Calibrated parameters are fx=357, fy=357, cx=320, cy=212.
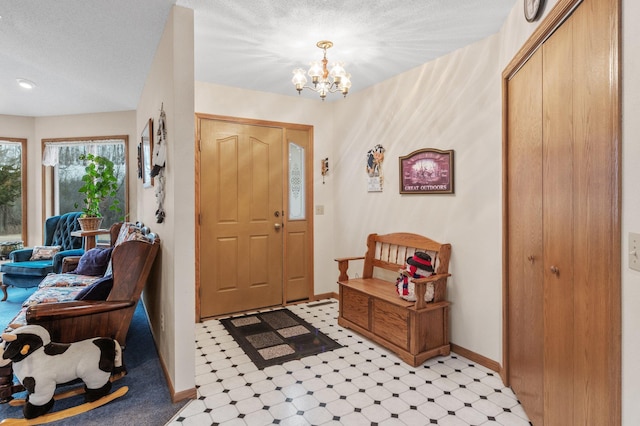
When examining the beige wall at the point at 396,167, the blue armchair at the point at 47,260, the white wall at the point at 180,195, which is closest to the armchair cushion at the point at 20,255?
the blue armchair at the point at 47,260

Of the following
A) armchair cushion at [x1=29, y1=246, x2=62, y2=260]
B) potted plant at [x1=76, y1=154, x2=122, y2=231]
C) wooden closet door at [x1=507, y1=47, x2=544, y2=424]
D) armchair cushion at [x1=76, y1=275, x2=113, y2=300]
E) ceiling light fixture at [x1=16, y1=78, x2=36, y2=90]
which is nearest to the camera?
wooden closet door at [x1=507, y1=47, x2=544, y2=424]

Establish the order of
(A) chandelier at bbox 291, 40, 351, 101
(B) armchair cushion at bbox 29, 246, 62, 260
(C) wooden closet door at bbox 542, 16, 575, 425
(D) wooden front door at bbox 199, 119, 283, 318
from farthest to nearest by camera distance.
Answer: (B) armchair cushion at bbox 29, 246, 62, 260 → (D) wooden front door at bbox 199, 119, 283, 318 → (A) chandelier at bbox 291, 40, 351, 101 → (C) wooden closet door at bbox 542, 16, 575, 425

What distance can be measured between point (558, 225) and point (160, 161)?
245cm

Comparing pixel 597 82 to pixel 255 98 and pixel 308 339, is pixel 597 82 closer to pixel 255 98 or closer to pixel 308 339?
pixel 308 339

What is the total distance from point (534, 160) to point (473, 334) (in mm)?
1523

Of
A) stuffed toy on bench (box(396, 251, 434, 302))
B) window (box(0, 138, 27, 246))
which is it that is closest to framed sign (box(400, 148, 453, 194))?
stuffed toy on bench (box(396, 251, 434, 302))

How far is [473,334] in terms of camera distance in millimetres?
2836

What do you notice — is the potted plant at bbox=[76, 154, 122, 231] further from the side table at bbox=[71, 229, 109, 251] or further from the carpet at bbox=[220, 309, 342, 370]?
the carpet at bbox=[220, 309, 342, 370]

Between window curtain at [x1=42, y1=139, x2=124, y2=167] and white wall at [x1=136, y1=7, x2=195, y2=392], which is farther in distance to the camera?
window curtain at [x1=42, y1=139, x2=124, y2=167]

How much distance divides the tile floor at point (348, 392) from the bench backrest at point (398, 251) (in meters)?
0.79

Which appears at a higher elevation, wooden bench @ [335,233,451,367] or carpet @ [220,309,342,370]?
wooden bench @ [335,233,451,367]

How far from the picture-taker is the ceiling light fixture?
12.0 ft

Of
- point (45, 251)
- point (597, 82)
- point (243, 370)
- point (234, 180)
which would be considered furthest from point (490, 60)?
point (45, 251)

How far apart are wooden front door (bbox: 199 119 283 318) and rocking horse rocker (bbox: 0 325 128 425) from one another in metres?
1.59
